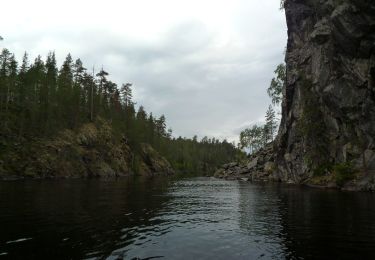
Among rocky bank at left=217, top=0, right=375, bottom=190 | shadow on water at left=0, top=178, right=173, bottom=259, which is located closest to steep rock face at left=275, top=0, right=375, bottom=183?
rocky bank at left=217, top=0, right=375, bottom=190

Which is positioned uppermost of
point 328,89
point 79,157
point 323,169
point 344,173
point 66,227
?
point 328,89

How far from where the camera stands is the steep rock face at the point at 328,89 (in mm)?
52281

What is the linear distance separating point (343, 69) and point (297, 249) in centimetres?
5026

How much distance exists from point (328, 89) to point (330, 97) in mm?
1609

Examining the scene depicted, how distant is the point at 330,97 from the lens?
2591 inches

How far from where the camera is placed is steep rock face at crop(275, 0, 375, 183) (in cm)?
5228

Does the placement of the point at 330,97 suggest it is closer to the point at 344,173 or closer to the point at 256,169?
the point at 344,173

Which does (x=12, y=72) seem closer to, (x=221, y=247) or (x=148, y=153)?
(x=148, y=153)

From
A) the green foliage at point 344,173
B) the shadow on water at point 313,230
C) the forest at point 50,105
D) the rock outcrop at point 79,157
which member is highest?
the forest at point 50,105

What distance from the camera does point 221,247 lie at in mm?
18484

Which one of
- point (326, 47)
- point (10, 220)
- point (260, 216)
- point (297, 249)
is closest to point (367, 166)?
point (326, 47)

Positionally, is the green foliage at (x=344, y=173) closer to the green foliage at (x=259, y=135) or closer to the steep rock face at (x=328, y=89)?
the steep rock face at (x=328, y=89)

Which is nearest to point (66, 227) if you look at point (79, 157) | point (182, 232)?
point (182, 232)

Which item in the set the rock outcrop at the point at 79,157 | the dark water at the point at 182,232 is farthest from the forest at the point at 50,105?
the dark water at the point at 182,232
